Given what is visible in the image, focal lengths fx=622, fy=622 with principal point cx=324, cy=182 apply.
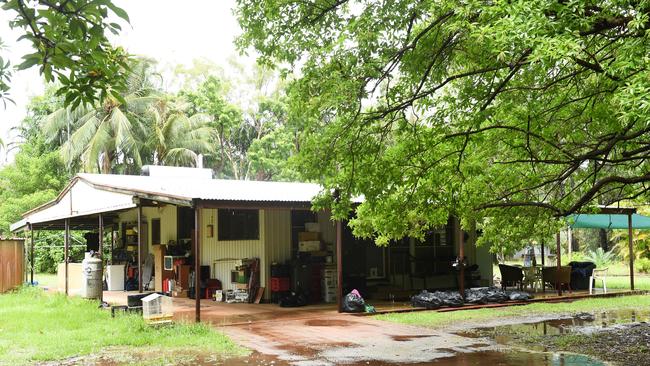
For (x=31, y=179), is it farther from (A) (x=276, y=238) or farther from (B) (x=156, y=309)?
(B) (x=156, y=309)

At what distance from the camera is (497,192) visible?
957cm

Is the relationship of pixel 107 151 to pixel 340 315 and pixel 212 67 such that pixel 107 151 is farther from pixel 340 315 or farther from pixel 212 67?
pixel 340 315

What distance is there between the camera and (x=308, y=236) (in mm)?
15430

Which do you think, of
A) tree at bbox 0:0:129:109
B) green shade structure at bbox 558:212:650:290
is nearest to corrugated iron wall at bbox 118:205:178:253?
green shade structure at bbox 558:212:650:290

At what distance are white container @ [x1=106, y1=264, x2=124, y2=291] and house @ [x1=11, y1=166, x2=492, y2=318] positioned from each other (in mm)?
475

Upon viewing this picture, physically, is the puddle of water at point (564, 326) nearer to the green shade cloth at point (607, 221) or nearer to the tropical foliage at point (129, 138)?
the green shade cloth at point (607, 221)

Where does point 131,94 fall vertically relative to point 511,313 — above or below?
above

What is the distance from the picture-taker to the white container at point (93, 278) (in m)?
14.2

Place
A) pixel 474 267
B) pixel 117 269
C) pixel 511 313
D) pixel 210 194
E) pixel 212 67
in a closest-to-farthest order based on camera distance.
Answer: pixel 210 194
pixel 511 313
pixel 474 267
pixel 117 269
pixel 212 67

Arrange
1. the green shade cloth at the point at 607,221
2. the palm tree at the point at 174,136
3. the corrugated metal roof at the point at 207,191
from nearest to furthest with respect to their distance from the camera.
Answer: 1. the corrugated metal roof at the point at 207,191
2. the green shade cloth at the point at 607,221
3. the palm tree at the point at 174,136

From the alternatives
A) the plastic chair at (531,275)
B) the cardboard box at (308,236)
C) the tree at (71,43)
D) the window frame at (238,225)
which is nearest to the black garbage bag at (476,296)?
the plastic chair at (531,275)

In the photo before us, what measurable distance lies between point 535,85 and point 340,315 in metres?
5.88

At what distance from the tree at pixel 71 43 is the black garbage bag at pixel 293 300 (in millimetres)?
10687

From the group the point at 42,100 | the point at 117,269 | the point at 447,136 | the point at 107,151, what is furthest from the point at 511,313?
the point at 42,100
